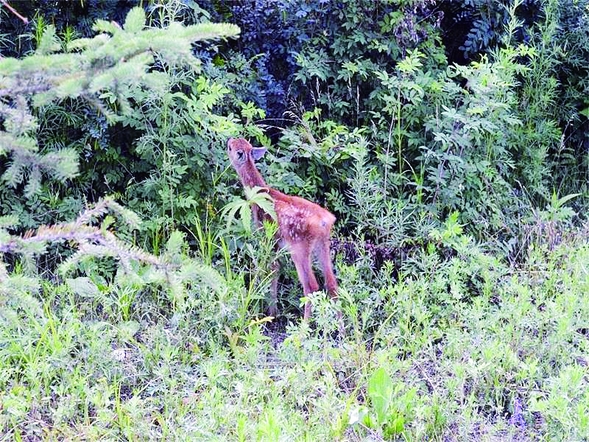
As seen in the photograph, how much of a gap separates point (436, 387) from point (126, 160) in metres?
2.96

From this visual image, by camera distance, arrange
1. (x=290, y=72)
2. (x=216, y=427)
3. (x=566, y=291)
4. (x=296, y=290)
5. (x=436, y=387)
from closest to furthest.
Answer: (x=216, y=427)
(x=436, y=387)
(x=566, y=291)
(x=296, y=290)
(x=290, y=72)

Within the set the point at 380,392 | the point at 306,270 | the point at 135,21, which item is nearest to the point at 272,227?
the point at 306,270

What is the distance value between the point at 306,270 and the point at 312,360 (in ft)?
2.83

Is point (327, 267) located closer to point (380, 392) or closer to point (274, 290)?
point (274, 290)

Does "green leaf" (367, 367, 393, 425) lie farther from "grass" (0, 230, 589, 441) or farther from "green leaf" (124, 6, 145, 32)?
"green leaf" (124, 6, 145, 32)

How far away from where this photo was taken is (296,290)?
235 inches

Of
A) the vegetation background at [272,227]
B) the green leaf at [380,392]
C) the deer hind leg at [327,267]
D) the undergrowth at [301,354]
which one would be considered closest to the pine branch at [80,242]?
the vegetation background at [272,227]

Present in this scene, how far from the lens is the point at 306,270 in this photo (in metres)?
5.53

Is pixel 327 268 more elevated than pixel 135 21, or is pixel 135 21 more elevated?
pixel 135 21

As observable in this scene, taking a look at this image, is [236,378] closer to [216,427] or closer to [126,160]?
[216,427]

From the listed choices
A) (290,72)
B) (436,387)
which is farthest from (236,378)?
(290,72)

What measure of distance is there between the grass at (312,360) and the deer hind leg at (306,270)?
220 mm

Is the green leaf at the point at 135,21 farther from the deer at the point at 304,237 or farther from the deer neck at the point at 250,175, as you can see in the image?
the deer neck at the point at 250,175

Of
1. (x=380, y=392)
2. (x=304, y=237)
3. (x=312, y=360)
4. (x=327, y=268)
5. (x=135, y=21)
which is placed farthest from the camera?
(x=327, y=268)
